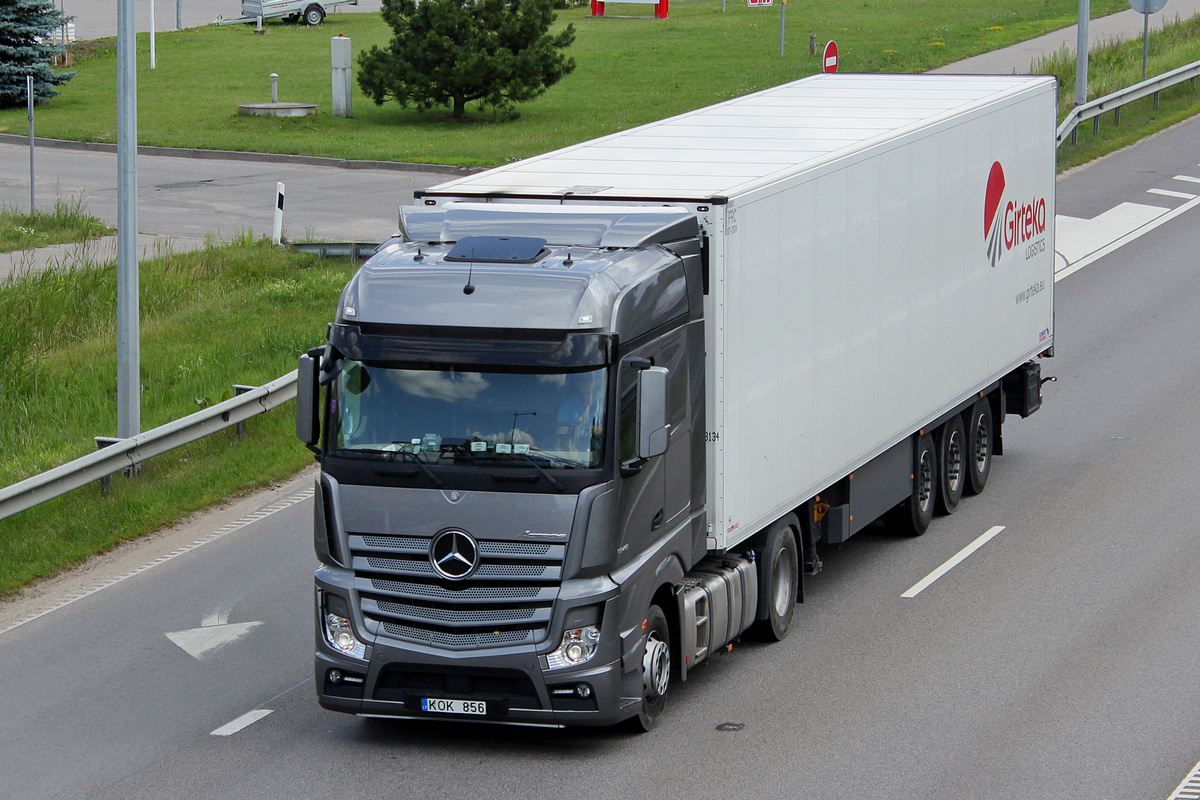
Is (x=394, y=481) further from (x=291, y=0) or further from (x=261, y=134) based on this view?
(x=291, y=0)

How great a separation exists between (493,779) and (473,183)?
4018mm

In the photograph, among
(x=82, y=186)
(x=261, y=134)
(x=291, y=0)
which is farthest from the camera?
(x=291, y=0)

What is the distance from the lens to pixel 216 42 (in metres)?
55.3

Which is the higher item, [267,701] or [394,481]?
[394,481]

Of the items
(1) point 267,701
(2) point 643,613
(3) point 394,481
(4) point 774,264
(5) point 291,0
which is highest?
(5) point 291,0

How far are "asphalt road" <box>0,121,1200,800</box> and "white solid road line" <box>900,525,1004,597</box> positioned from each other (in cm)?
8

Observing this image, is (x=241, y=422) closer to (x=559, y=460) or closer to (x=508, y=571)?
(x=508, y=571)

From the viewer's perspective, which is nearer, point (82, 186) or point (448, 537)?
point (448, 537)

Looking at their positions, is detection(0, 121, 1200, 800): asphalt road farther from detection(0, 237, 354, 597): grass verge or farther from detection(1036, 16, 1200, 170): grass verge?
detection(1036, 16, 1200, 170): grass verge

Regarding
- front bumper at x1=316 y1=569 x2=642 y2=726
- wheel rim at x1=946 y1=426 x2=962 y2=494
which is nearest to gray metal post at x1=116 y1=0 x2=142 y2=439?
front bumper at x1=316 y1=569 x2=642 y2=726

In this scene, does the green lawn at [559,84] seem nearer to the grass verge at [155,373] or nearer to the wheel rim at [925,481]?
the grass verge at [155,373]

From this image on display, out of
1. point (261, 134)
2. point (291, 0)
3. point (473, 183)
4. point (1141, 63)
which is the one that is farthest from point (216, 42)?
point (473, 183)

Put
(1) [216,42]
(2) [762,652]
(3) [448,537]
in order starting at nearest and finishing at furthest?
1. (3) [448,537]
2. (2) [762,652]
3. (1) [216,42]

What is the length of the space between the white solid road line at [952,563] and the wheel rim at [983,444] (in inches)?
53.7
